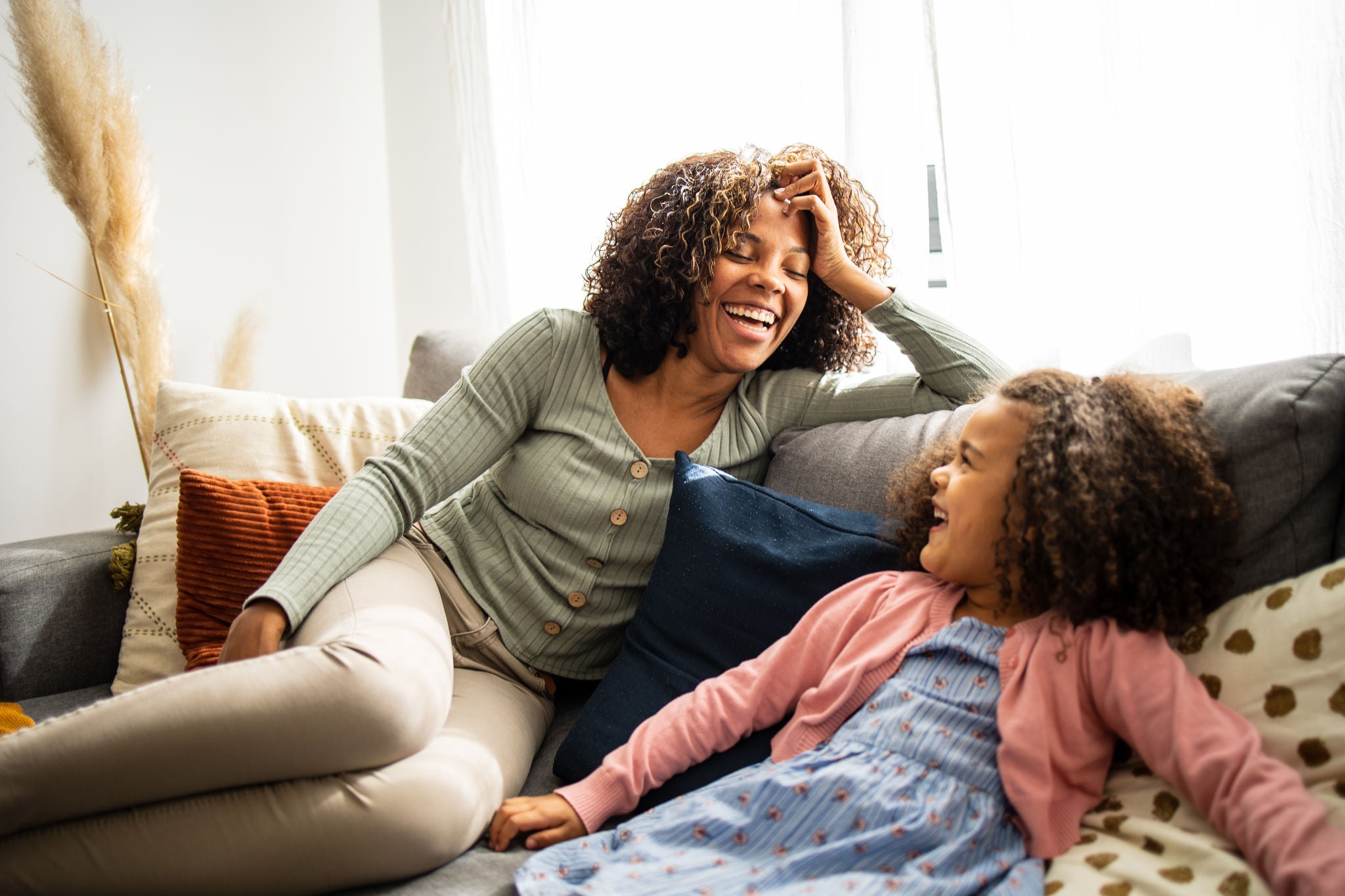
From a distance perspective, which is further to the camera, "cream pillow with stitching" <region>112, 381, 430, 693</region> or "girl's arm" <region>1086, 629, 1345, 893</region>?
"cream pillow with stitching" <region>112, 381, 430, 693</region>

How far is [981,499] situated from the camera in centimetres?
108

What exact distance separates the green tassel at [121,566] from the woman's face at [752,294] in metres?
1.16

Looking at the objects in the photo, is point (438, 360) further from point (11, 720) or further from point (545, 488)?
point (11, 720)

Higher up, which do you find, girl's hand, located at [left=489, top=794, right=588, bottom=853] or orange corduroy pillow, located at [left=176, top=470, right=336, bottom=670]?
orange corduroy pillow, located at [left=176, top=470, right=336, bottom=670]

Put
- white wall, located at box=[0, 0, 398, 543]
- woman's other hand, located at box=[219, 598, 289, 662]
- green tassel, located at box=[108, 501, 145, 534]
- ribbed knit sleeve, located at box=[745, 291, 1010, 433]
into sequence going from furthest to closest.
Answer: white wall, located at box=[0, 0, 398, 543] → green tassel, located at box=[108, 501, 145, 534] → ribbed knit sleeve, located at box=[745, 291, 1010, 433] → woman's other hand, located at box=[219, 598, 289, 662]

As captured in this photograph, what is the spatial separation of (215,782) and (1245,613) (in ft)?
3.75

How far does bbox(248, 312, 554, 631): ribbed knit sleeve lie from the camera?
4.31 feet

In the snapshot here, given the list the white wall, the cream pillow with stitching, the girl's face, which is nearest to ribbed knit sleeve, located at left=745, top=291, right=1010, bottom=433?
the girl's face

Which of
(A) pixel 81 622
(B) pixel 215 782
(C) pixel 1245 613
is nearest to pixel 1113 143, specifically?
(C) pixel 1245 613

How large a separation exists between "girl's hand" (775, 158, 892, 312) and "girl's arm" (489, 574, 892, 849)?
562 mm

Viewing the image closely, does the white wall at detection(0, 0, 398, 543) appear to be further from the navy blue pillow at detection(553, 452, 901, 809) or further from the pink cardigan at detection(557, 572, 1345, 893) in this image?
the pink cardigan at detection(557, 572, 1345, 893)

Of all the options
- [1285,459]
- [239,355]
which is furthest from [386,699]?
[239,355]

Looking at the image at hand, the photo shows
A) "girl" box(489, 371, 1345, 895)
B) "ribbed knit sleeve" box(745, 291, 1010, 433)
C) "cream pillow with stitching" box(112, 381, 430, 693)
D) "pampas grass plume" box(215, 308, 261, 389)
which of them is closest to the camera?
"girl" box(489, 371, 1345, 895)

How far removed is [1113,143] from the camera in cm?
160
